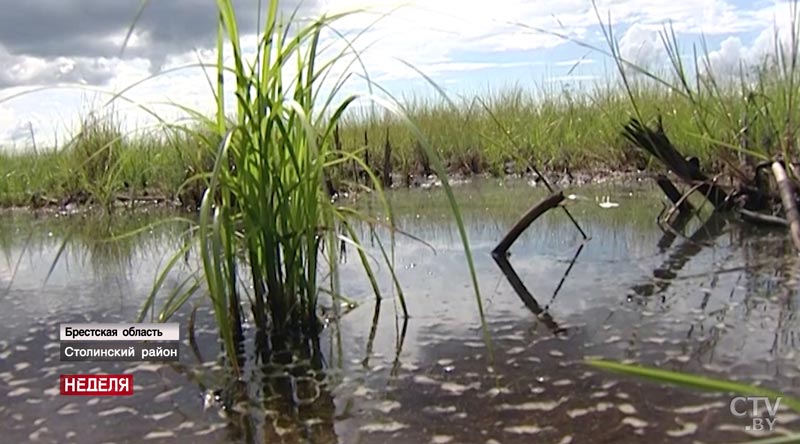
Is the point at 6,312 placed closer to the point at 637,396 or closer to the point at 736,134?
the point at 637,396

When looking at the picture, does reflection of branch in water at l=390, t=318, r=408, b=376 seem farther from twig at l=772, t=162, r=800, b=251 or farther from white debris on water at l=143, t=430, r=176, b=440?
twig at l=772, t=162, r=800, b=251

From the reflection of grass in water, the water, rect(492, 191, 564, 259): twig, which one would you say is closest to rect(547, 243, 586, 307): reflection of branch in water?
the water

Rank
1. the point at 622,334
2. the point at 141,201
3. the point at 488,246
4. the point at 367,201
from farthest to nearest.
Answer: the point at 141,201, the point at 367,201, the point at 488,246, the point at 622,334

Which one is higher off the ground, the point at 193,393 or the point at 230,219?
the point at 230,219

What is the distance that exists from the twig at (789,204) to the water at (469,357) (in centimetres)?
7

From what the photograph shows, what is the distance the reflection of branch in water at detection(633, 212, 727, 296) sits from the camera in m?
2.04

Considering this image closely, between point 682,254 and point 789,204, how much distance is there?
383 millimetres

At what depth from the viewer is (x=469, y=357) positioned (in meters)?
1.56

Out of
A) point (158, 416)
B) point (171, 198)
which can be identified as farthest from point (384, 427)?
point (171, 198)

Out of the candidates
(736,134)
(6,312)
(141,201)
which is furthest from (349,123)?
(6,312)

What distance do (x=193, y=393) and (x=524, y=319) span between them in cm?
84

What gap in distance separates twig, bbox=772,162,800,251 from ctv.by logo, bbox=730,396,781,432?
1.26m

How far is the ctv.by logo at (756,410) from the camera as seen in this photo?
1.16 metres

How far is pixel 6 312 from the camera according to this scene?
212cm
